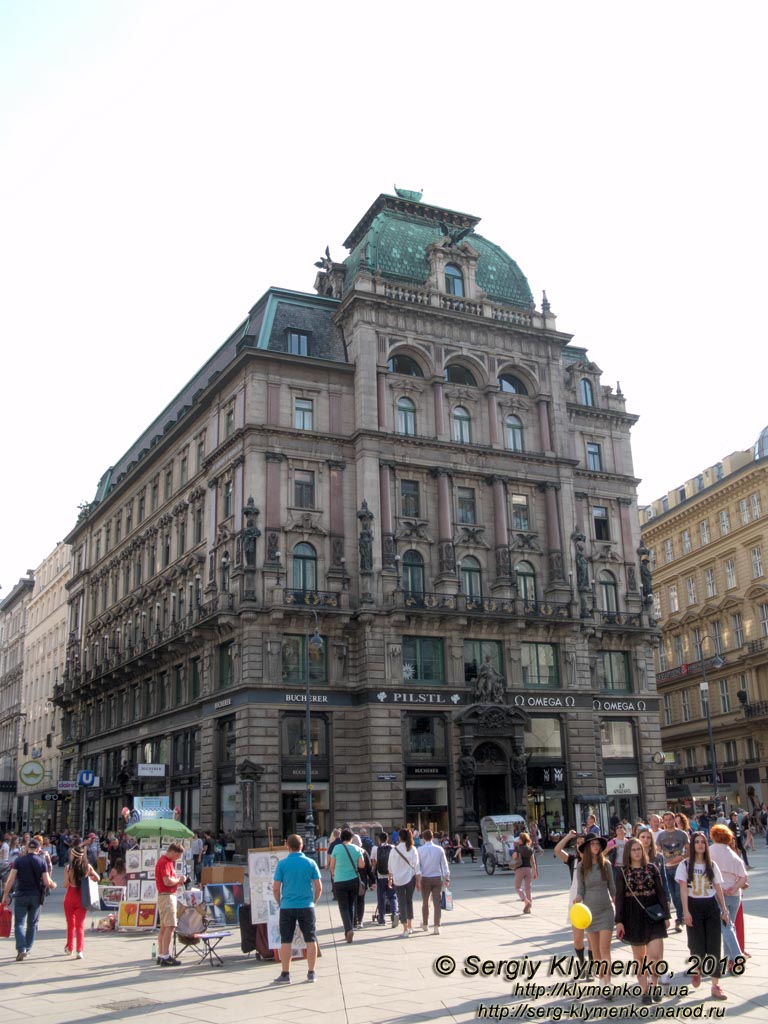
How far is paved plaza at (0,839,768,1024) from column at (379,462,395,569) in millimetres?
28232

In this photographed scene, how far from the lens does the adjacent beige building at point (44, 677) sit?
82.6 meters

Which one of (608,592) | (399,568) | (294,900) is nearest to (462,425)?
(399,568)

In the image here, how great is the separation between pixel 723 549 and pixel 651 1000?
66.9m

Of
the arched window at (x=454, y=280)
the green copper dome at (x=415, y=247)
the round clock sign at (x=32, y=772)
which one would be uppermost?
the green copper dome at (x=415, y=247)

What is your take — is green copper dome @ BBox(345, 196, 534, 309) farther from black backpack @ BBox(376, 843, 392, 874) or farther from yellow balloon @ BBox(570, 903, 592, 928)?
yellow balloon @ BBox(570, 903, 592, 928)

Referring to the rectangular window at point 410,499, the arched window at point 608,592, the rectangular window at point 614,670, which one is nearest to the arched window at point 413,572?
the rectangular window at point 410,499

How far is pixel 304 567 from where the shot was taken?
49.2 m

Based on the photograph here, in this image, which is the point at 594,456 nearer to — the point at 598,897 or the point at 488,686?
the point at 488,686

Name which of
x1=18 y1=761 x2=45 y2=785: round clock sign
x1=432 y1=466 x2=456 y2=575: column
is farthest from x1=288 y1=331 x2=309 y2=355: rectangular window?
x1=18 y1=761 x2=45 y2=785: round clock sign

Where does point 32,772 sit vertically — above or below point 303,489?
below

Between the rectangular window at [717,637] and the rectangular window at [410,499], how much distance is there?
33218 millimetres

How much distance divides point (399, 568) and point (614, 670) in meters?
14.7

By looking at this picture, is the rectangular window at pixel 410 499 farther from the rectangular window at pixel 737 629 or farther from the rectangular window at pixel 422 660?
the rectangular window at pixel 737 629

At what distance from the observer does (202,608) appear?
168ft
